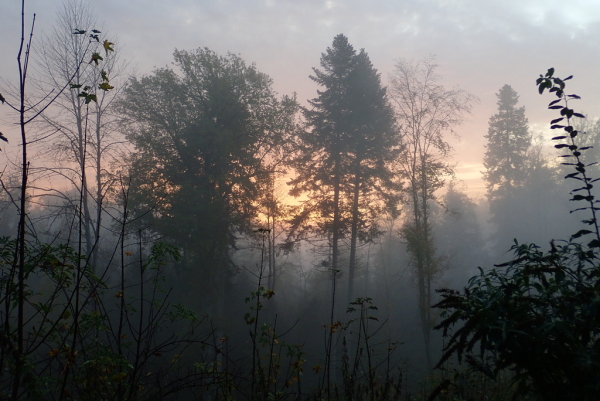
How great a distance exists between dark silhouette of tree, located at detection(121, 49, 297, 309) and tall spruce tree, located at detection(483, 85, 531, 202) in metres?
27.7

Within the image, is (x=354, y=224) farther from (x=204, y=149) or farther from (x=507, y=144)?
(x=507, y=144)

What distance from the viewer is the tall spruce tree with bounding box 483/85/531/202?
34.4 meters

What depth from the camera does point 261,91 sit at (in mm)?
17219

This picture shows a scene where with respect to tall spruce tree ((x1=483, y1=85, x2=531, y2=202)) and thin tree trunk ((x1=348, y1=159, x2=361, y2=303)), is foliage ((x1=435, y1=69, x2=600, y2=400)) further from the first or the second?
tall spruce tree ((x1=483, y1=85, x2=531, y2=202))

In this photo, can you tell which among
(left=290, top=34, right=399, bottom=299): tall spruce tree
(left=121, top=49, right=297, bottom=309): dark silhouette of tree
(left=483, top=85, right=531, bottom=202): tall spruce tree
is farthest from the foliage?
(left=483, top=85, right=531, bottom=202): tall spruce tree

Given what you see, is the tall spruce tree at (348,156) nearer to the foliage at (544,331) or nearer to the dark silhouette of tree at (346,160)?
the dark silhouette of tree at (346,160)

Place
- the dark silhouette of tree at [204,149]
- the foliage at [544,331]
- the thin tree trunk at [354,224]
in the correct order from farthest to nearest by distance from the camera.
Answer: the thin tree trunk at [354,224]
the dark silhouette of tree at [204,149]
the foliage at [544,331]

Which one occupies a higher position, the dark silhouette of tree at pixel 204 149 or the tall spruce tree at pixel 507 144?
the tall spruce tree at pixel 507 144

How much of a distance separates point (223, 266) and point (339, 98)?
10.9 metres

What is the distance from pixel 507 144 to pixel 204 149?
104ft

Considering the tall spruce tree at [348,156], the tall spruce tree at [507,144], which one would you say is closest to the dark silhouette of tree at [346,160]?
the tall spruce tree at [348,156]

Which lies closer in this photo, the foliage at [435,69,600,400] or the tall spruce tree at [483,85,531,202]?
the foliage at [435,69,600,400]

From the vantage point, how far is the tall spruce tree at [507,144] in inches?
1353

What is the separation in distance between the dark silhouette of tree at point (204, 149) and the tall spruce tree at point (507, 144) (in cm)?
2771
